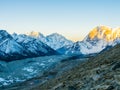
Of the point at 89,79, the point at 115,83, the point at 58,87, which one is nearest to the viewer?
the point at 115,83

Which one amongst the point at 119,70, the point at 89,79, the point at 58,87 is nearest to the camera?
the point at 119,70

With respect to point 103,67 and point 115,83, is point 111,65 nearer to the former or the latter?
point 103,67

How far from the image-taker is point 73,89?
107 ft

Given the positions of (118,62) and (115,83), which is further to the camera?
(118,62)

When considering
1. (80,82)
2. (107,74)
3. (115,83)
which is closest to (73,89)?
(80,82)

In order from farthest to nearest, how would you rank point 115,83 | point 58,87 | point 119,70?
point 58,87 → point 119,70 → point 115,83

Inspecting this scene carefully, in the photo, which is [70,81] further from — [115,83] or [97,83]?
[115,83]

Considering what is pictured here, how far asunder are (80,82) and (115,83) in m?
5.69

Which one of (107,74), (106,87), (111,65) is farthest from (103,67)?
(106,87)

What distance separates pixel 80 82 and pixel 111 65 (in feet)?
11.1

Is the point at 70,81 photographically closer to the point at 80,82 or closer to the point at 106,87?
the point at 80,82

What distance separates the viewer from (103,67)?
115ft

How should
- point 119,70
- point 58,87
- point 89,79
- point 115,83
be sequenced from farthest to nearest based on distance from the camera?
point 58,87 < point 89,79 < point 119,70 < point 115,83

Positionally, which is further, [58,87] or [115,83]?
[58,87]
